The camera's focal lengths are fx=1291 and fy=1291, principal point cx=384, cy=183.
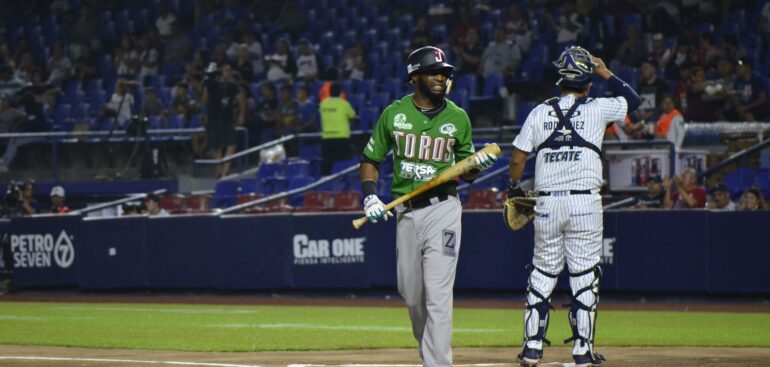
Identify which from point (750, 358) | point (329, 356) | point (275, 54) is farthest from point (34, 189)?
point (750, 358)

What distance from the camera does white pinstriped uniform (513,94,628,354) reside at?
8805mm

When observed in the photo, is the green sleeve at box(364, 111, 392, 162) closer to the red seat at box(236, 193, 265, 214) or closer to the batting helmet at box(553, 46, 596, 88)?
Answer: the batting helmet at box(553, 46, 596, 88)

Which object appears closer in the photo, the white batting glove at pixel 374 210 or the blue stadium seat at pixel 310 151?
the white batting glove at pixel 374 210

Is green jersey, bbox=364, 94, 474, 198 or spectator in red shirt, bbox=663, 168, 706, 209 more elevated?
green jersey, bbox=364, 94, 474, 198

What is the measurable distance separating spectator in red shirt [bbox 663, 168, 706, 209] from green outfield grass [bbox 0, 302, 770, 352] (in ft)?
6.94

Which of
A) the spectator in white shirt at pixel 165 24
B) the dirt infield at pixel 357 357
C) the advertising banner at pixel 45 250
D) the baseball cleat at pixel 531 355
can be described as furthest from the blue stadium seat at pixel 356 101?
the baseball cleat at pixel 531 355

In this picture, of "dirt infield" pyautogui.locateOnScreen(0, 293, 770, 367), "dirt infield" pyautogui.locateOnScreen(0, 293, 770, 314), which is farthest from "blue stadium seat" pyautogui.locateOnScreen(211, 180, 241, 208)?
"dirt infield" pyautogui.locateOnScreen(0, 293, 770, 367)

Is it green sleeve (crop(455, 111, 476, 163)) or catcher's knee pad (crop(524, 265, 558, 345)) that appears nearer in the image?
green sleeve (crop(455, 111, 476, 163))

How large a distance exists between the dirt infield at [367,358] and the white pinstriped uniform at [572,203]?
727 millimetres

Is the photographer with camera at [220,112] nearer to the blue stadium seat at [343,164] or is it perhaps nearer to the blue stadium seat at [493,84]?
the blue stadium seat at [343,164]

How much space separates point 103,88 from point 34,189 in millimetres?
4881

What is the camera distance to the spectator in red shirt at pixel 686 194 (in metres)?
17.1

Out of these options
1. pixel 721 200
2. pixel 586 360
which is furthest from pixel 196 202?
pixel 586 360

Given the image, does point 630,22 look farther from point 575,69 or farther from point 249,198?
point 575,69
